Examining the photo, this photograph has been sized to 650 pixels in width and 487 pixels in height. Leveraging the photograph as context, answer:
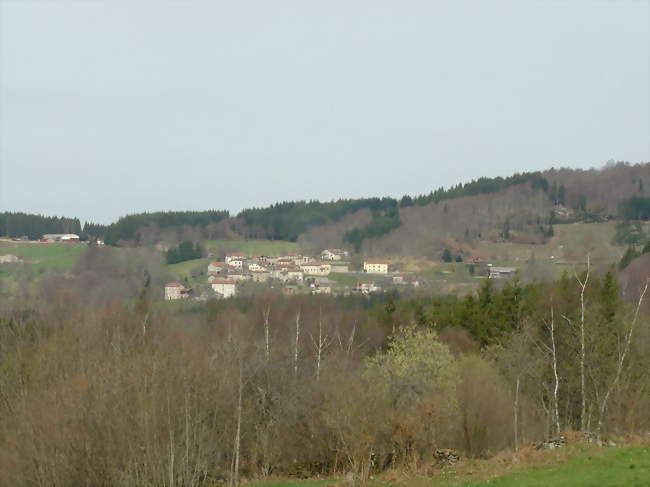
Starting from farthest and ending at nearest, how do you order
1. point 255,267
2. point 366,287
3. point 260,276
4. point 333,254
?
point 333,254
point 255,267
point 260,276
point 366,287

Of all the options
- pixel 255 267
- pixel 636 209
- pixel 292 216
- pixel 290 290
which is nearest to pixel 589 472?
pixel 290 290

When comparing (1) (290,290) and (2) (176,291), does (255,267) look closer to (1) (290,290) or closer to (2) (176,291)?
(2) (176,291)

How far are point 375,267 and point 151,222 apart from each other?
5425cm

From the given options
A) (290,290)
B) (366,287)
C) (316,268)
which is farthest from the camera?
(316,268)

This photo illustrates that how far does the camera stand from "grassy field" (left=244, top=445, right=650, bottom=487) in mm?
18844

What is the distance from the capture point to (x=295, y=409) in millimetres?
30766

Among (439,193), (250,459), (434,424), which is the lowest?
(250,459)

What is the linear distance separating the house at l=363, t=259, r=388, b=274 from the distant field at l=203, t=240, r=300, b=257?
26195 millimetres

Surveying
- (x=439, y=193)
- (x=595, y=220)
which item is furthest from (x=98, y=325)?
(x=439, y=193)

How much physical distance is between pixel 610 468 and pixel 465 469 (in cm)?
443

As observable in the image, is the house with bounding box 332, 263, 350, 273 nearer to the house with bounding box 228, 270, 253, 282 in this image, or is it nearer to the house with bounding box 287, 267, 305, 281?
the house with bounding box 287, 267, 305, 281

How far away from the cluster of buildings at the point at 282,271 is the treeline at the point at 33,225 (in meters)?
37.6

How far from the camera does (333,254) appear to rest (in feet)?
533

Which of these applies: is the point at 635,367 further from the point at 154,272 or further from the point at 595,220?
the point at 595,220
